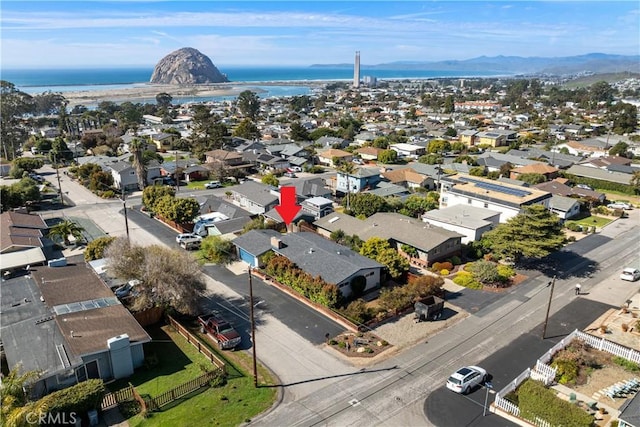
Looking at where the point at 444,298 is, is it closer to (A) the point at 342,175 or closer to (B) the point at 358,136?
(A) the point at 342,175

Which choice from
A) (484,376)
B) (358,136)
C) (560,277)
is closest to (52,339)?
(484,376)

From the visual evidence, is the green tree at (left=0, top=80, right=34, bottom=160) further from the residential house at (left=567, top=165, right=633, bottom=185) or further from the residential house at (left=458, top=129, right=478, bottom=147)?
the residential house at (left=567, top=165, right=633, bottom=185)

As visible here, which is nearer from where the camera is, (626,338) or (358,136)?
(626,338)

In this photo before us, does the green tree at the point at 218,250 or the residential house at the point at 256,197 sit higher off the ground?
the residential house at the point at 256,197

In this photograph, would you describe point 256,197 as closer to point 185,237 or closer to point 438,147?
point 185,237

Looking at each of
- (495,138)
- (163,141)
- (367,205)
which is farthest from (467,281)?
(163,141)

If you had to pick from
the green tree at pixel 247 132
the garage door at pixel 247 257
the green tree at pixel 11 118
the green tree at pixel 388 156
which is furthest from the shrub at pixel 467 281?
the green tree at pixel 11 118

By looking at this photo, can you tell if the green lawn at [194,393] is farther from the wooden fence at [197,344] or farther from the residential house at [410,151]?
the residential house at [410,151]
